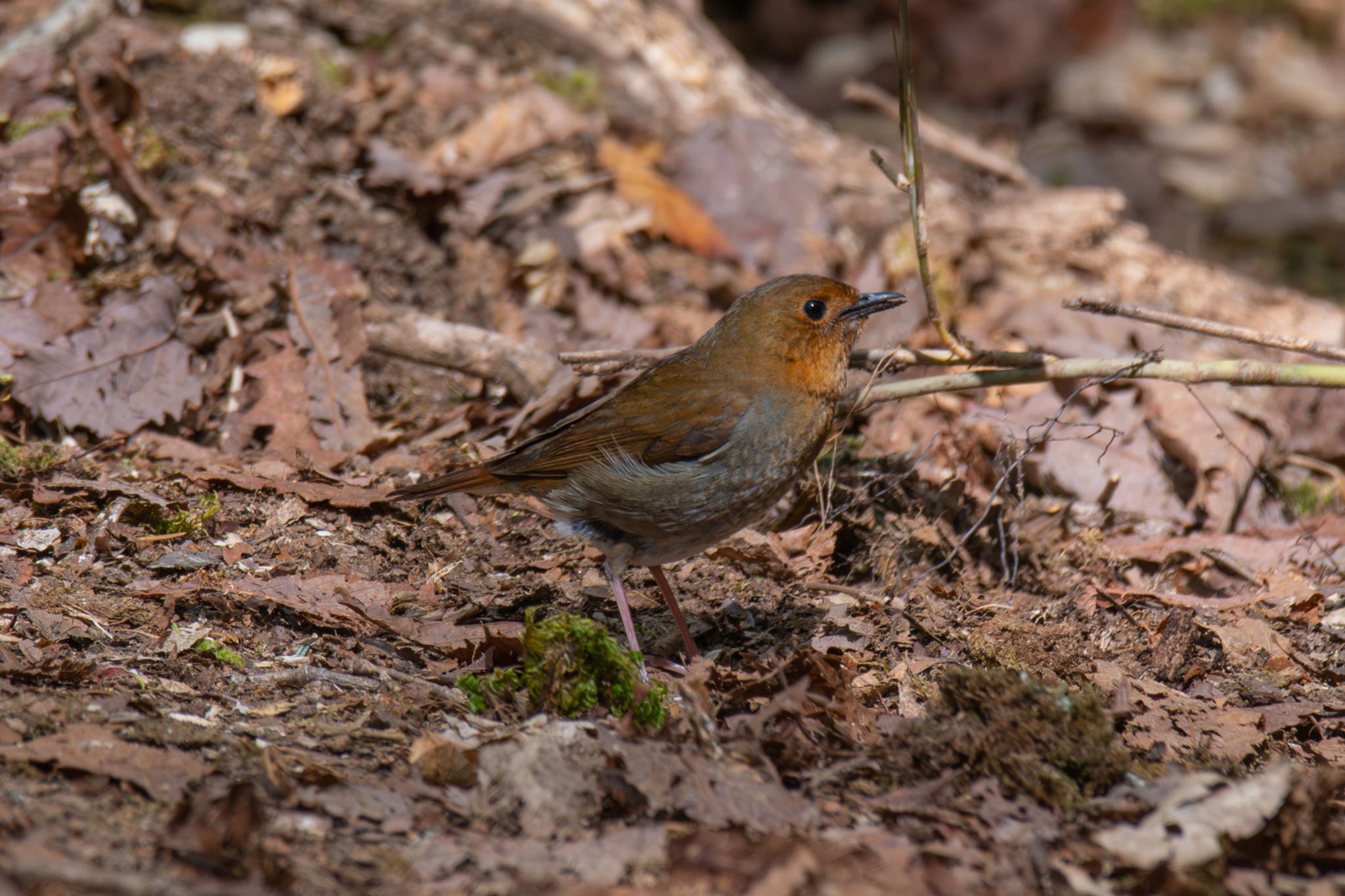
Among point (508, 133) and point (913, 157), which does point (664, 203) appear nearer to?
point (508, 133)

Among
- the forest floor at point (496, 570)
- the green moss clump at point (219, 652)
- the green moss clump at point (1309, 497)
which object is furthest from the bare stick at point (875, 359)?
the green moss clump at point (1309, 497)

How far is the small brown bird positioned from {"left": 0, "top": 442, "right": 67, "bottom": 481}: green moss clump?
154cm

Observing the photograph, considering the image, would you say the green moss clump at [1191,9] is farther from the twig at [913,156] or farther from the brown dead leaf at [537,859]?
the brown dead leaf at [537,859]

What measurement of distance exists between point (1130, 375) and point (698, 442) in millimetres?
1626

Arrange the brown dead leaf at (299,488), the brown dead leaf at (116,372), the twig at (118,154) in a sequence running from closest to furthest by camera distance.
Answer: the brown dead leaf at (299,488) < the brown dead leaf at (116,372) < the twig at (118,154)

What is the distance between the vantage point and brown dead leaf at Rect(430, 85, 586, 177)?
721cm

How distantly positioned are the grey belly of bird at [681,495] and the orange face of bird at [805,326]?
0.20 m

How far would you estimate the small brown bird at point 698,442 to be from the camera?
4.36m

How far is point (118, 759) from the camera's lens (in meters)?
3.01

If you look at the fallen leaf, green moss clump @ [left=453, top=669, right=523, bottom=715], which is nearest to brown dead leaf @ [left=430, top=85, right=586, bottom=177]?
green moss clump @ [left=453, top=669, right=523, bottom=715]

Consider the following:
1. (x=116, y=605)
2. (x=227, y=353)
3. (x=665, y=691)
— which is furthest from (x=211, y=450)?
(x=665, y=691)

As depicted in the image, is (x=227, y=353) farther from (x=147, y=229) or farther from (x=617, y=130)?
(x=617, y=130)

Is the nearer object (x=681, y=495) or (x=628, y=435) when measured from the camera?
(x=681, y=495)

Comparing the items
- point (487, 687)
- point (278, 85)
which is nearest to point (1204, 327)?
point (487, 687)
